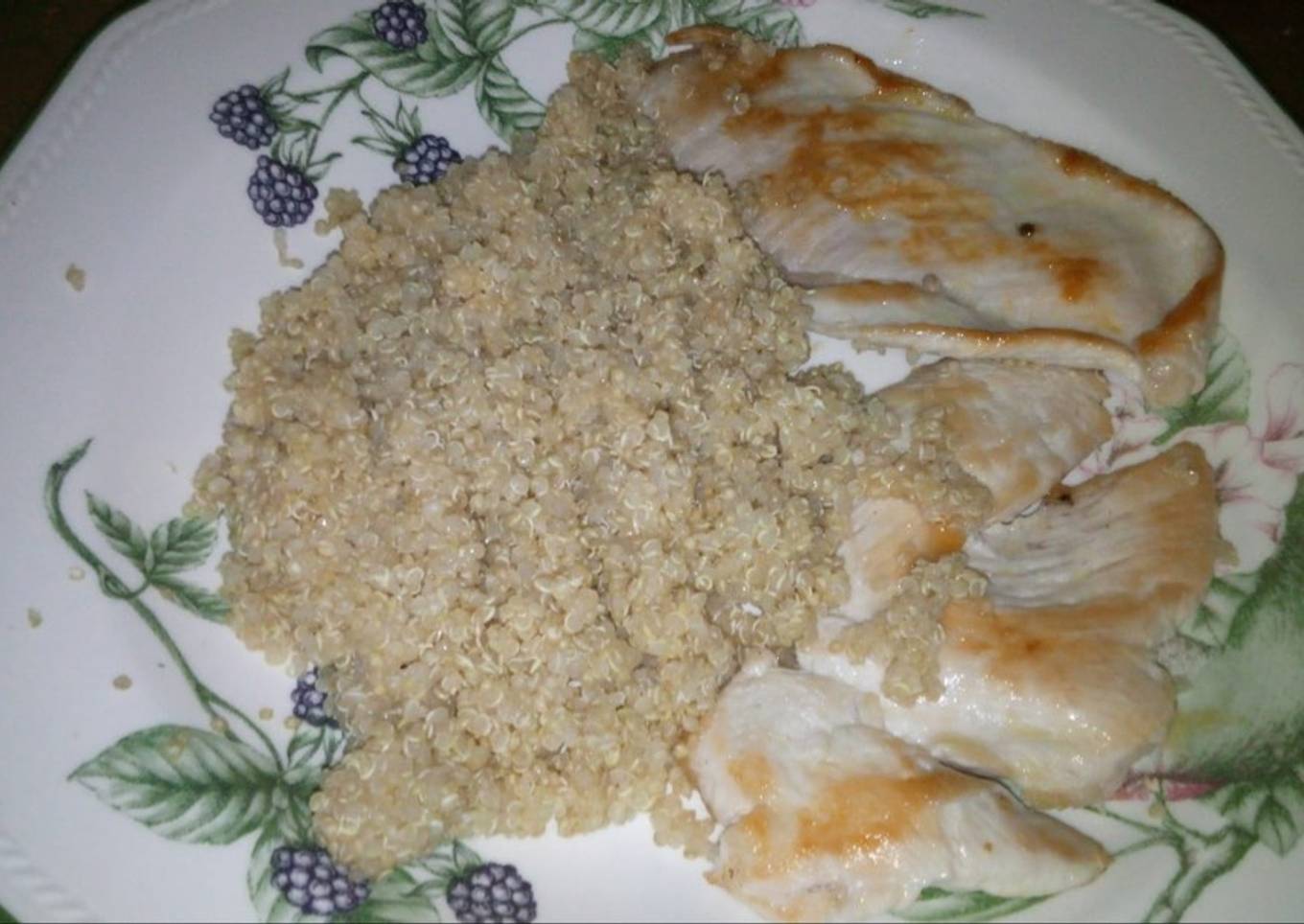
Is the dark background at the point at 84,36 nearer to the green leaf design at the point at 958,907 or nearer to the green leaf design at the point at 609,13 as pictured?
the green leaf design at the point at 609,13

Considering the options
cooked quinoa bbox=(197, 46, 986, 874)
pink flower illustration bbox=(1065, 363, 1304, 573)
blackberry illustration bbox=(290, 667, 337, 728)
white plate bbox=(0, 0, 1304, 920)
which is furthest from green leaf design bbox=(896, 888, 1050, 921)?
blackberry illustration bbox=(290, 667, 337, 728)

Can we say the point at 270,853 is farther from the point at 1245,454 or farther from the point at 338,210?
the point at 1245,454

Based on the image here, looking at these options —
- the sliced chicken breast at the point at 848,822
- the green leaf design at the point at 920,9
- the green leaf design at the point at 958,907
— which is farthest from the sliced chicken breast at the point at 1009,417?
the green leaf design at the point at 920,9

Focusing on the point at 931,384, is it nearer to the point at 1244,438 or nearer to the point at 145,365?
the point at 1244,438

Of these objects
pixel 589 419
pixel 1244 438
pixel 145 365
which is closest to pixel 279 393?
pixel 145 365

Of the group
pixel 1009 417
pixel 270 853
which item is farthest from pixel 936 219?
pixel 270 853

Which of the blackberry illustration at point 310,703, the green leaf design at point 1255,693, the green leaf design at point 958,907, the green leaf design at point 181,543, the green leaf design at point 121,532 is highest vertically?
the green leaf design at point 121,532
